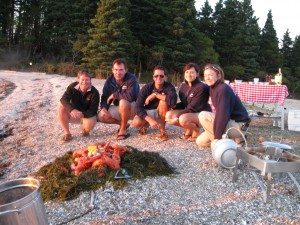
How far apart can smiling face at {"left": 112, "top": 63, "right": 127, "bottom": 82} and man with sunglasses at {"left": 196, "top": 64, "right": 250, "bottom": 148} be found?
171 centimetres

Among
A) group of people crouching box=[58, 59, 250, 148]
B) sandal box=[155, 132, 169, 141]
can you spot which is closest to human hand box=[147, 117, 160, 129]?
group of people crouching box=[58, 59, 250, 148]

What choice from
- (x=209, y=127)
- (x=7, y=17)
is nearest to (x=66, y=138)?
(x=209, y=127)

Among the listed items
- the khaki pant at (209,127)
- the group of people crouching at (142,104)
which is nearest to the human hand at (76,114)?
the group of people crouching at (142,104)

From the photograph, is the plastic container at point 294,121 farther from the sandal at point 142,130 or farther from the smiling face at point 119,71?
the smiling face at point 119,71

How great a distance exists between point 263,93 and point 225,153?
524 cm

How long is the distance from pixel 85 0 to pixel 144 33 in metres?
5.57

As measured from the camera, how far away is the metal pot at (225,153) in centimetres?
522

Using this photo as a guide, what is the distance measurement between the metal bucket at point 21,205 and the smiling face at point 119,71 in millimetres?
4049

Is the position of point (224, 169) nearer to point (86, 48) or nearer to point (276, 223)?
point (276, 223)

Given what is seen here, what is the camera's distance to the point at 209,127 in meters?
6.31

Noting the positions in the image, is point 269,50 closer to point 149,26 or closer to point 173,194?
point 149,26

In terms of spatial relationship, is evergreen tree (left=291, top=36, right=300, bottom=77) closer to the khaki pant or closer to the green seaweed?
the khaki pant

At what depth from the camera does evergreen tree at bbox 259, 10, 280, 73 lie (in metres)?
45.5

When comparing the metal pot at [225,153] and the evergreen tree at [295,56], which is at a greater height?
the evergreen tree at [295,56]
